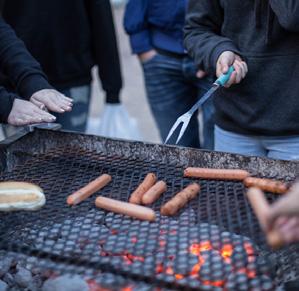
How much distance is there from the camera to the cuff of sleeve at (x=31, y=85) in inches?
110

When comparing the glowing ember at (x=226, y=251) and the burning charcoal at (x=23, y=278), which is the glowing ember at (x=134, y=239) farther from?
the burning charcoal at (x=23, y=278)

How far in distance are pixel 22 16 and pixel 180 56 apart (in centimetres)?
106

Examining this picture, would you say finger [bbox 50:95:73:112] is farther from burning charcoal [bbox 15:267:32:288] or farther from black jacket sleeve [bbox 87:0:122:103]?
black jacket sleeve [bbox 87:0:122:103]

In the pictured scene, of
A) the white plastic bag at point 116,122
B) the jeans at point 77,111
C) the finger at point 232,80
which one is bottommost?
the white plastic bag at point 116,122

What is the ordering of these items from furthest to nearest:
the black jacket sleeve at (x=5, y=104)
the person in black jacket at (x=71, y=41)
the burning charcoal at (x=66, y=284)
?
the person in black jacket at (x=71, y=41), the black jacket sleeve at (x=5, y=104), the burning charcoal at (x=66, y=284)

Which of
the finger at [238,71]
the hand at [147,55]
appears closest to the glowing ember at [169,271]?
the finger at [238,71]

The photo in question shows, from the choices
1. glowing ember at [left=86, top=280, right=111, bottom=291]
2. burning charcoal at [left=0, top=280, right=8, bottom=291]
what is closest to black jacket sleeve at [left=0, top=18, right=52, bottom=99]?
burning charcoal at [left=0, top=280, right=8, bottom=291]

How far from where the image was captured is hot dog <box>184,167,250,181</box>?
89.7 inches

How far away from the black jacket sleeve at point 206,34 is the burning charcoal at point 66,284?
4.01 ft

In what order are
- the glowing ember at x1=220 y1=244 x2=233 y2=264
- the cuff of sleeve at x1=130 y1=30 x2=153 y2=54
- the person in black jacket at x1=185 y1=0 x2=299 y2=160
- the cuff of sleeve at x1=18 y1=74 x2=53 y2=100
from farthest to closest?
the cuff of sleeve at x1=130 y1=30 x2=153 y2=54, the cuff of sleeve at x1=18 y1=74 x2=53 y2=100, the person in black jacket at x1=185 y1=0 x2=299 y2=160, the glowing ember at x1=220 y1=244 x2=233 y2=264

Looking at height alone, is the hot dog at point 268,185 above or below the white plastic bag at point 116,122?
above

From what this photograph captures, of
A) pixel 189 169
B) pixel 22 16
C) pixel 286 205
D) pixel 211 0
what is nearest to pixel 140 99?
pixel 22 16

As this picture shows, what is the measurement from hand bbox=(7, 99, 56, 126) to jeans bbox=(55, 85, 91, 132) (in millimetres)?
1045

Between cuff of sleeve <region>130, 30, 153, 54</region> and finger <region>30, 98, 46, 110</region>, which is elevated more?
finger <region>30, 98, 46, 110</region>
